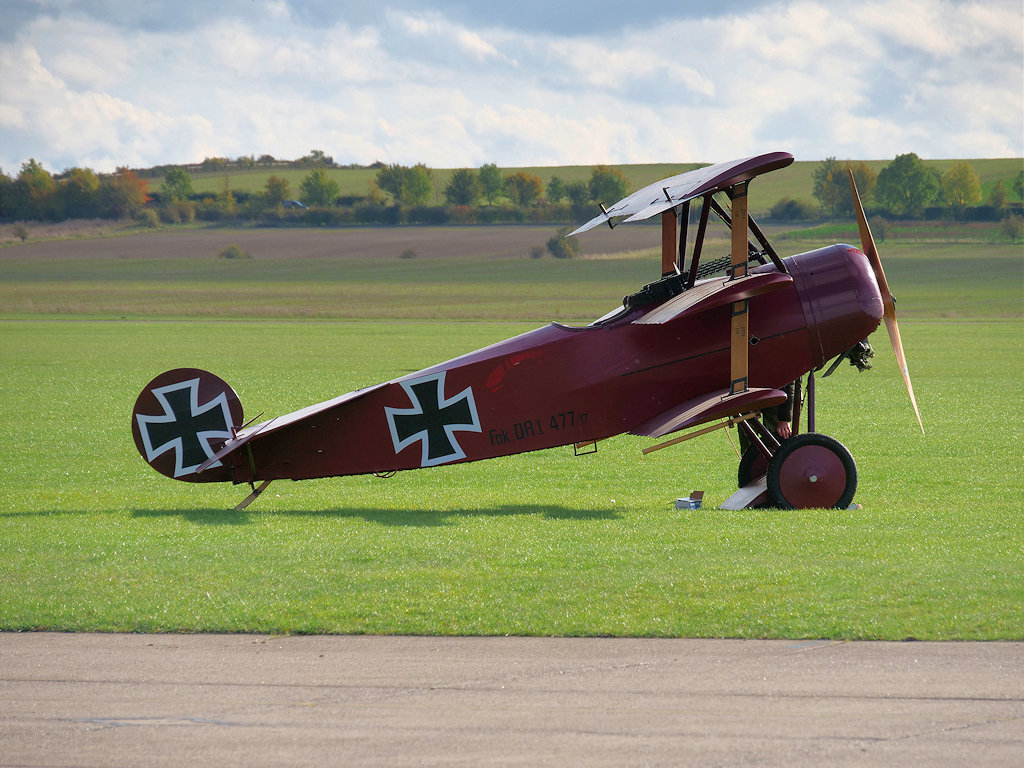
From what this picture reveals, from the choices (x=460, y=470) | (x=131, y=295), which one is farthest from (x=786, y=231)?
(x=460, y=470)

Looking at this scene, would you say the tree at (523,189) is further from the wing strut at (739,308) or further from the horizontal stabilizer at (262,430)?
the horizontal stabilizer at (262,430)

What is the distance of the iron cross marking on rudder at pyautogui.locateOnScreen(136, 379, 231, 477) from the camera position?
10289 mm

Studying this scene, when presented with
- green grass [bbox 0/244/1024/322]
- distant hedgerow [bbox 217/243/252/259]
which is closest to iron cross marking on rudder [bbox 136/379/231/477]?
green grass [bbox 0/244/1024/322]

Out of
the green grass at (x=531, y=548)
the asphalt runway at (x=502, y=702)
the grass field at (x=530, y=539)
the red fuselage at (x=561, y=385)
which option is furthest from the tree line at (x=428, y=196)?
the asphalt runway at (x=502, y=702)

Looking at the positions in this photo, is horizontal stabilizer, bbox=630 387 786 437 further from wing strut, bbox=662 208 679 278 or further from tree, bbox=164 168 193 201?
tree, bbox=164 168 193 201

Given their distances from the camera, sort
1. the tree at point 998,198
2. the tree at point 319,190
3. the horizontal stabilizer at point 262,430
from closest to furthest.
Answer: the horizontal stabilizer at point 262,430, the tree at point 998,198, the tree at point 319,190

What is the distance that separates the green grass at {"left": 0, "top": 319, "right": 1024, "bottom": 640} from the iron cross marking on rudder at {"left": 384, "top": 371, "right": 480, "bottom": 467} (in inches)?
31.4

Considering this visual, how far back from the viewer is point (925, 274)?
85125 mm

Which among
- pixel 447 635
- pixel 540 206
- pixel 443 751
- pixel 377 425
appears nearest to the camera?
pixel 443 751

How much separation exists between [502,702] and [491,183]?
156249 millimetres

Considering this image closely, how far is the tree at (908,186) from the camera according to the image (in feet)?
431

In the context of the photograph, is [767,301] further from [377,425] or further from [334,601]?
[334,601]

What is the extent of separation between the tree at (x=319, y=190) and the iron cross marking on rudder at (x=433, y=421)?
152217mm

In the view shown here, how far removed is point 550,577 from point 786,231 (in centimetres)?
10896
